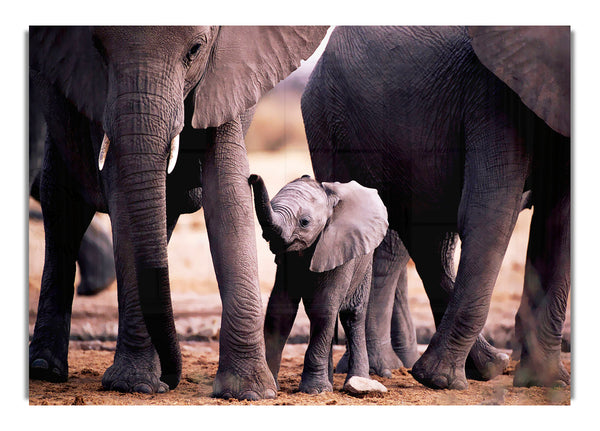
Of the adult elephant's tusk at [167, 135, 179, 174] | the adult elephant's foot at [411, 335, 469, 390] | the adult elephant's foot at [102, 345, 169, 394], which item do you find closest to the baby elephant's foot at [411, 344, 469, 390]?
the adult elephant's foot at [411, 335, 469, 390]

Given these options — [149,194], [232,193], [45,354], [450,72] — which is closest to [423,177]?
[450,72]

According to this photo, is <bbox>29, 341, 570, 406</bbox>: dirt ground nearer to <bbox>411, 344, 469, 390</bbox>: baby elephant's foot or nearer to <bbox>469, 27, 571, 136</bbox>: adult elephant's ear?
<bbox>411, 344, 469, 390</bbox>: baby elephant's foot

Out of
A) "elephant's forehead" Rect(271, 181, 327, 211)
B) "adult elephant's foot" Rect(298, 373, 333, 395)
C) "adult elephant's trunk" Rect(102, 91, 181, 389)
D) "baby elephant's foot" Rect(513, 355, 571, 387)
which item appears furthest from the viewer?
"baby elephant's foot" Rect(513, 355, 571, 387)

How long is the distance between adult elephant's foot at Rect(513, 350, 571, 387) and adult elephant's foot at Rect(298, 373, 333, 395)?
0.89 metres

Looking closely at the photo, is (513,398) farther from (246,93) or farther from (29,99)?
(29,99)

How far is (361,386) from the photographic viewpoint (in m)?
4.18

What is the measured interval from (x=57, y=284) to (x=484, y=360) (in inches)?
70.1

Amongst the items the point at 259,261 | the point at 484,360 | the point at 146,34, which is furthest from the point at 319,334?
the point at 146,34

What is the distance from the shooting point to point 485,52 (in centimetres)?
438

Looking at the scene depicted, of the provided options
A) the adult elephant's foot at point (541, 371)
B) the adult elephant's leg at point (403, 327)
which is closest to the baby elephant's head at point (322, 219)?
the adult elephant's leg at point (403, 327)

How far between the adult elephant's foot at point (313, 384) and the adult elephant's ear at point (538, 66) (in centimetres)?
134

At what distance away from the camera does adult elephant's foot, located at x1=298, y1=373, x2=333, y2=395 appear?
4.12 metres

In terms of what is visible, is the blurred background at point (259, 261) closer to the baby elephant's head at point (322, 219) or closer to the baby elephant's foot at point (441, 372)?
the baby elephant's head at point (322, 219)

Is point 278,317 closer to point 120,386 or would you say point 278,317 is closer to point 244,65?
point 120,386
